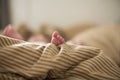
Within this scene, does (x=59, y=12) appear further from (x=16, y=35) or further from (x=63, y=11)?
(x=16, y=35)

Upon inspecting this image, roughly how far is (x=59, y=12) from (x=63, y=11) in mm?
55

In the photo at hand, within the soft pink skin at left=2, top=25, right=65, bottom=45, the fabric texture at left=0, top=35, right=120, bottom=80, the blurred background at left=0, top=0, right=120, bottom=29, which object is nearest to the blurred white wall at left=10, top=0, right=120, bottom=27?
the blurred background at left=0, top=0, right=120, bottom=29

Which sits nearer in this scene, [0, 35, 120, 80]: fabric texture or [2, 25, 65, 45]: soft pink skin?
[0, 35, 120, 80]: fabric texture

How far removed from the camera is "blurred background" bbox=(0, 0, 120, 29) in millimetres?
2143

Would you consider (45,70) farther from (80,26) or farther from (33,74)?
(80,26)

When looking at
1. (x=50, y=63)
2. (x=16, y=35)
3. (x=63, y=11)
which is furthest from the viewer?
(x=63, y=11)

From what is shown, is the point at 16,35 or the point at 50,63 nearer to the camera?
the point at 50,63

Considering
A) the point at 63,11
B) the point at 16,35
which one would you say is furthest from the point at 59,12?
the point at 16,35

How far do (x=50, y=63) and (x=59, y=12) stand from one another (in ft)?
5.93

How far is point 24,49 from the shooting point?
2.13 feet

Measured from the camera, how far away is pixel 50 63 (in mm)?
626

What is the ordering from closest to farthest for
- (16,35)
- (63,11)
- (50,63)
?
(50,63) → (16,35) → (63,11)

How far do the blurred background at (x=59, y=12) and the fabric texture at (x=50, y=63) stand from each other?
59.3 inches

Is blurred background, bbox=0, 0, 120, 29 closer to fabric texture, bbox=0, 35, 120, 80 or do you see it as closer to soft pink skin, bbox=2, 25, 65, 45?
soft pink skin, bbox=2, 25, 65, 45
